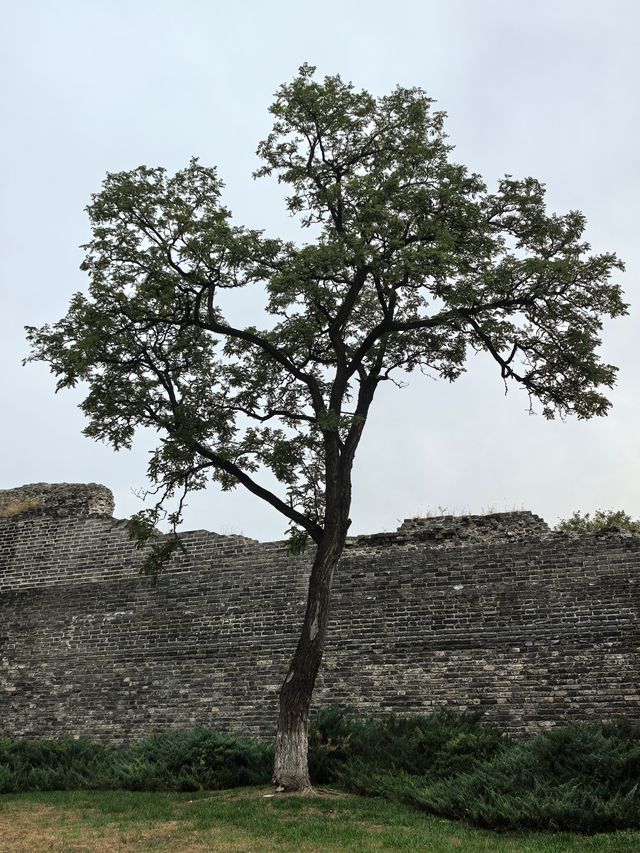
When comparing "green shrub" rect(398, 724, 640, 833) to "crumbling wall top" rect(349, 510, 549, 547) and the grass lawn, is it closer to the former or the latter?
the grass lawn

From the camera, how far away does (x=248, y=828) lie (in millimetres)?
8523

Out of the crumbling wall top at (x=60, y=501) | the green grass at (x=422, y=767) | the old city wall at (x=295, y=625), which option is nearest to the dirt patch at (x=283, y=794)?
the green grass at (x=422, y=767)

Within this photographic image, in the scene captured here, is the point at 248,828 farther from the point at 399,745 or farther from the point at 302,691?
the point at 399,745

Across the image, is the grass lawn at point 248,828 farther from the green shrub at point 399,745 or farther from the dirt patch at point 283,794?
the green shrub at point 399,745

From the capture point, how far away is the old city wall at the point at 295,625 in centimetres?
1223

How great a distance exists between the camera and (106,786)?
458 inches

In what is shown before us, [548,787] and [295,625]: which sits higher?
[295,625]

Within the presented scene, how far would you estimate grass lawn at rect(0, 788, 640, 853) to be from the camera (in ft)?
25.4

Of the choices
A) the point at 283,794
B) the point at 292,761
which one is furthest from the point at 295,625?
the point at 283,794

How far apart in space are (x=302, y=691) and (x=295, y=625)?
3780 millimetres

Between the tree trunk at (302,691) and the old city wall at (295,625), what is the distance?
2.99 m

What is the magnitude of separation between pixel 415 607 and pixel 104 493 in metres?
7.29

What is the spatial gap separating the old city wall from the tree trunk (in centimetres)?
299

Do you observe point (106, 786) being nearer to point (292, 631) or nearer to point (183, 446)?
point (292, 631)
